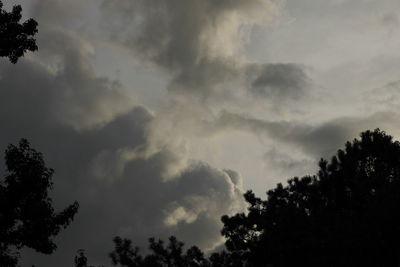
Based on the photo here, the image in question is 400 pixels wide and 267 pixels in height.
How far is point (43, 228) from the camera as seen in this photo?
1416 centimetres

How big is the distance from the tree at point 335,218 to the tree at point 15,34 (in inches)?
698

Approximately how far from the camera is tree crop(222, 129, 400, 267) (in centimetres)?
2353

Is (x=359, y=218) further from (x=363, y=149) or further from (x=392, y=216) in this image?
(x=363, y=149)

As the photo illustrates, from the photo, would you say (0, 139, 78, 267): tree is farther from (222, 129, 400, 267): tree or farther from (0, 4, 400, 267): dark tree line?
(222, 129, 400, 267): tree

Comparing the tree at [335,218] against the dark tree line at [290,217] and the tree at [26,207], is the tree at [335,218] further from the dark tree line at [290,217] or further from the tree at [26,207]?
the tree at [26,207]

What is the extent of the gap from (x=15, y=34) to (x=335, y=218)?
20993 millimetres

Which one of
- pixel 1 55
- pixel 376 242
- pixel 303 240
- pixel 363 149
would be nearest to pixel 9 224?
pixel 1 55

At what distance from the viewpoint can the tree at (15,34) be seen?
1333cm

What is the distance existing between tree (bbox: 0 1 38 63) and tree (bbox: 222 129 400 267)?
17.7 meters

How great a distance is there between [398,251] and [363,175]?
1520 centimetres

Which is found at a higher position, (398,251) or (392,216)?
(392,216)

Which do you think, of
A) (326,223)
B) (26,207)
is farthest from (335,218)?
(26,207)

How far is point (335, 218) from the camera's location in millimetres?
28141

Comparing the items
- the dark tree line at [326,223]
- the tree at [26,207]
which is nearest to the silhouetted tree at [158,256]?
the dark tree line at [326,223]
